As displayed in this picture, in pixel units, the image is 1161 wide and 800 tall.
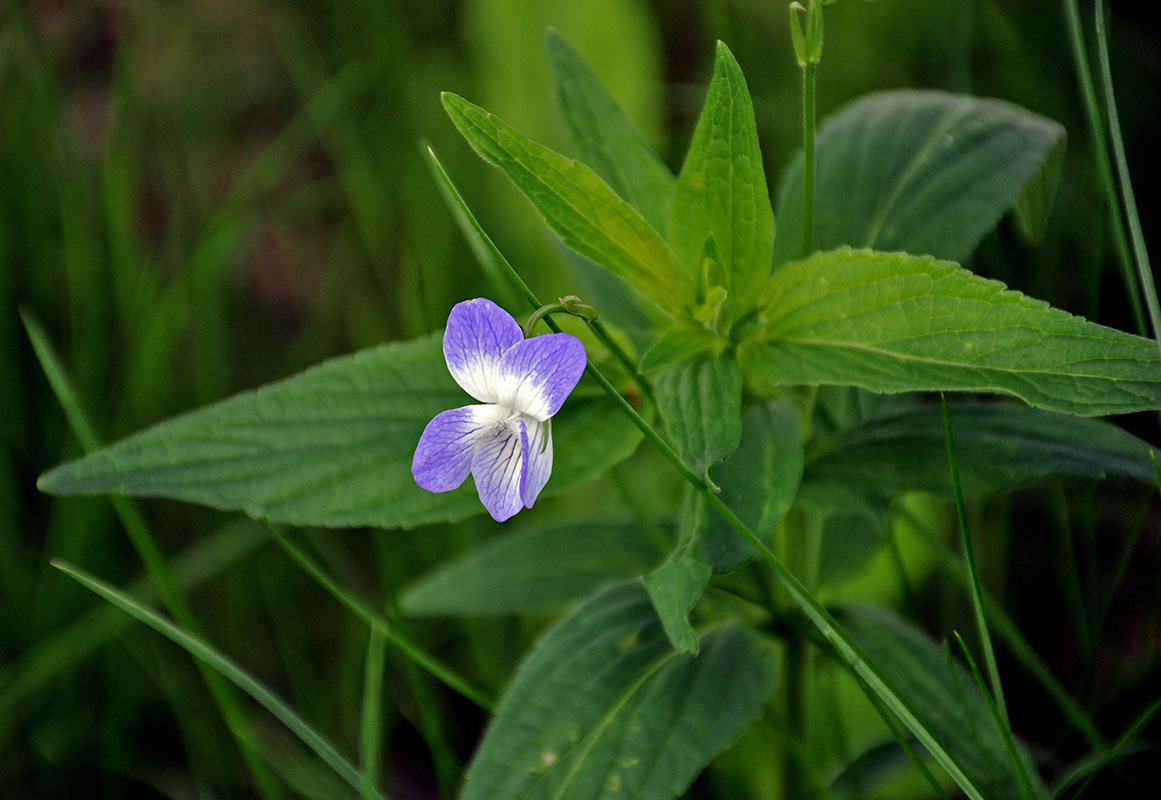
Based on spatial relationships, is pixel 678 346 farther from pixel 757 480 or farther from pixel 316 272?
pixel 316 272

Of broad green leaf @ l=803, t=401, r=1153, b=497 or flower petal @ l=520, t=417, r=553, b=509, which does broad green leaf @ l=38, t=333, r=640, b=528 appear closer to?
flower petal @ l=520, t=417, r=553, b=509

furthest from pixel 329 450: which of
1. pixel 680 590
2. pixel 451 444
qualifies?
pixel 680 590

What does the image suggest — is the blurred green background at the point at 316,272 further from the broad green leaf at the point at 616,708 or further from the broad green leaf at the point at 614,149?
the broad green leaf at the point at 614,149

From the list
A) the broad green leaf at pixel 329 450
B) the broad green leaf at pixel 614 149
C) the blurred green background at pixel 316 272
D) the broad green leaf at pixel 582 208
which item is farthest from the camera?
the blurred green background at pixel 316 272

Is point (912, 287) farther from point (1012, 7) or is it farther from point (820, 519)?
point (1012, 7)

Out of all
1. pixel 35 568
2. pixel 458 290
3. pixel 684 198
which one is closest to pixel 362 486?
pixel 684 198

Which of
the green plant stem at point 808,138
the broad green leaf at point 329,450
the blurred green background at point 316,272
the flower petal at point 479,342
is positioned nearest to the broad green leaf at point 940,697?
the blurred green background at point 316,272
